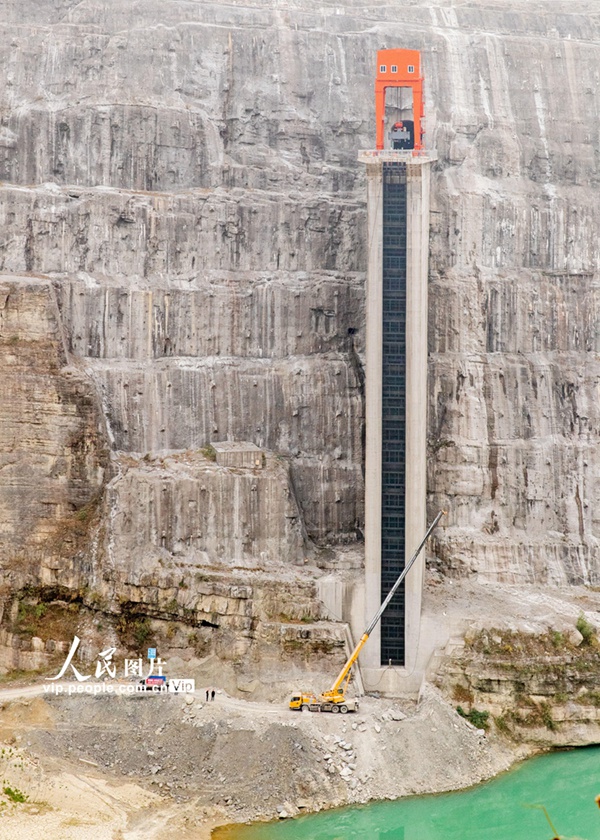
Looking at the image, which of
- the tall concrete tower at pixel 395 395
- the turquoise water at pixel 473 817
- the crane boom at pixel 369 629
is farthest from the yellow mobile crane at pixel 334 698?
the turquoise water at pixel 473 817

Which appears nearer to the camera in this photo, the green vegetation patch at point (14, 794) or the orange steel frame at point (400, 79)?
the green vegetation patch at point (14, 794)

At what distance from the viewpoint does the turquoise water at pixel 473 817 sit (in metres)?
55.6

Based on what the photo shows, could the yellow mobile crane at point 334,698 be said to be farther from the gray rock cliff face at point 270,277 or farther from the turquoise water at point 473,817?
the gray rock cliff face at point 270,277

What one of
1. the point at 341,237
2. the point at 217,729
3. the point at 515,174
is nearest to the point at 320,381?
the point at 341,237

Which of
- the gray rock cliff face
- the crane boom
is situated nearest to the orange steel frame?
the gray rock cliff face

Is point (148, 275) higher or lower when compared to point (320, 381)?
higher

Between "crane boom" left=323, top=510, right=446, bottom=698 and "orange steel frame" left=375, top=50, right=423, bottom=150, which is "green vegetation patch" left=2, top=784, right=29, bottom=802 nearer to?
"crane boom" left=323, top=510, right=446, bottom=698

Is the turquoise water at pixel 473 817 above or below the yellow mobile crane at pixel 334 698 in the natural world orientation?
below

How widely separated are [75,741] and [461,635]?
16.8 metres

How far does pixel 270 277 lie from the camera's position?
7481 centimetres

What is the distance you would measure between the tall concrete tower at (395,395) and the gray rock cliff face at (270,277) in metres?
5.52

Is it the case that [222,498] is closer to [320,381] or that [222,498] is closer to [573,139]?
[320,381]

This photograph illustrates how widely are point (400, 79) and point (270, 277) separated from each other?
38.5 feet

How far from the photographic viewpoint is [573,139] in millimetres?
79188
